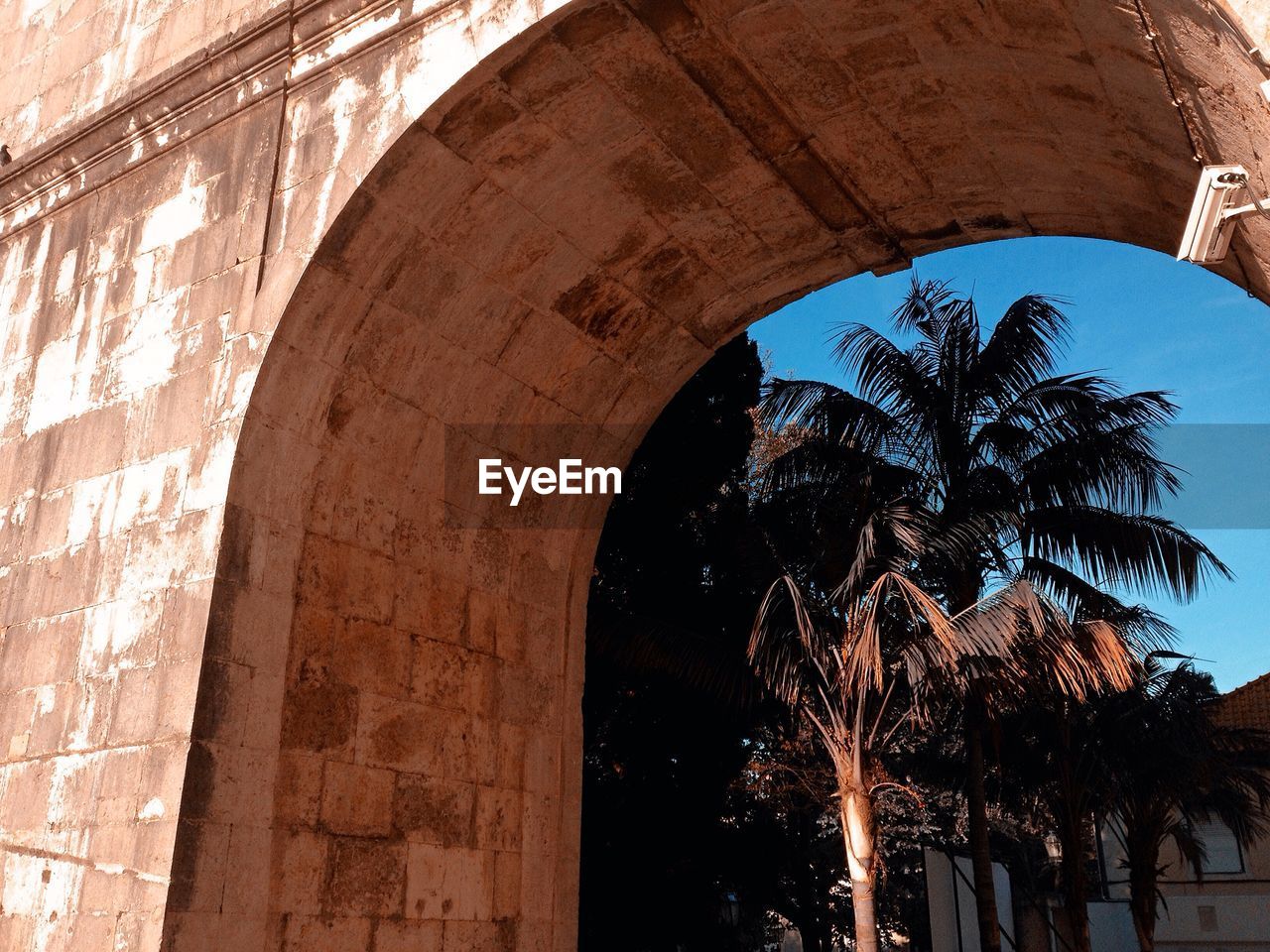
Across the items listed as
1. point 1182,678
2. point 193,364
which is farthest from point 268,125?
point 1182,678

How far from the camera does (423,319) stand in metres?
5.95

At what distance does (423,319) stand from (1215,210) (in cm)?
358

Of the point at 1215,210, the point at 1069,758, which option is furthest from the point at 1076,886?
the point at 1215,210

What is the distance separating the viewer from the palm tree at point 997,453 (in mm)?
11477

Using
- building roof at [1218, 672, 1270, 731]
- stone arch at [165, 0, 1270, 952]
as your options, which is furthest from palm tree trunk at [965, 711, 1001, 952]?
building roof at [1218, 672, 1270, 731]

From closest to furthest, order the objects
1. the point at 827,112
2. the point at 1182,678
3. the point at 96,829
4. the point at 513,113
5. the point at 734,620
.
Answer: the point at 96,829
the point at 513,113
the point at 827,112
the point at 734,620
the point at 1182,678

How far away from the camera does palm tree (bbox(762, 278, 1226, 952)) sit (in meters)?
11.5

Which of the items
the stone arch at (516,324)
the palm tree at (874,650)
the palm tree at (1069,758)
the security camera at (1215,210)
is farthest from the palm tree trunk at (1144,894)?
the security camera at (1215,210)

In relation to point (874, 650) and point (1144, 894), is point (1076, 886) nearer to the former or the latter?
point (1144, 894)

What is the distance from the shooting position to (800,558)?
1159 centimetres

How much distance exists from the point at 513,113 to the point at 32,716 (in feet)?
11.4

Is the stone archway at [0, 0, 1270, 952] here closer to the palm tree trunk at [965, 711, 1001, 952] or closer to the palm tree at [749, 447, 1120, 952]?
the palm tree at [749, 447, 1120, 952]

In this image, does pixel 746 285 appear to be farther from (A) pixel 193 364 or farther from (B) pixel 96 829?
(B) pixel 96 829

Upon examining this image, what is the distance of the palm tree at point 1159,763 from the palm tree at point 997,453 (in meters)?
1.93
